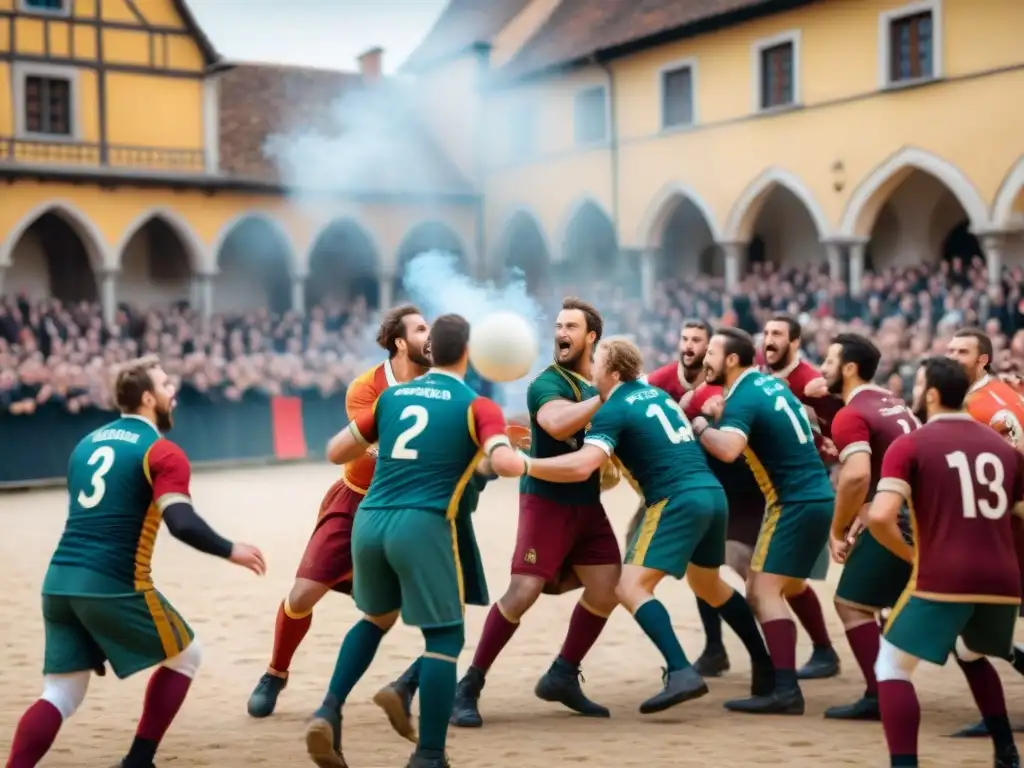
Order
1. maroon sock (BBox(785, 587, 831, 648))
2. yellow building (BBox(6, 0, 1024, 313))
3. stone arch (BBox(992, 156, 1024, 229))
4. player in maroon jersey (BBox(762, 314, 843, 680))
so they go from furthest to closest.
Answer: yellow building (BBox(6, 0, 1024, 313)), stone arch (BBox(992, 156, 1024, 229)), player in maroon jersey (BBox(762, 314, 843, 680)), maroon sock (BBox(785, 587, 831, 648))

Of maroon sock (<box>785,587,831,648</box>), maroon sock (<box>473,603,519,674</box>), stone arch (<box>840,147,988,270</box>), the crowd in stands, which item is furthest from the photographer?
stone arch (<box>840,147,988,270</box>)

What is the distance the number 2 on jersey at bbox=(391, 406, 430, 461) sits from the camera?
20.8 ft

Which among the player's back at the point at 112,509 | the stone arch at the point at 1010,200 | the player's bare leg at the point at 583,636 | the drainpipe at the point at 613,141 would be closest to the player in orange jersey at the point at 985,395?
the player's bare leg at the point at 583,636

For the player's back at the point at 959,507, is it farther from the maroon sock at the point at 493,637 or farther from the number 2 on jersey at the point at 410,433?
the maroon sock at the point at 493,637

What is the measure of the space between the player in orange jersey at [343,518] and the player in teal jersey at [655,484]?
943 mm

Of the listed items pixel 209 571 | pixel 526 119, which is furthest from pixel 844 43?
pixel 209 571

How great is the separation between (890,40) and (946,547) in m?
21.5

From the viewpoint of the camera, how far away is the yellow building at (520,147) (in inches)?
1019

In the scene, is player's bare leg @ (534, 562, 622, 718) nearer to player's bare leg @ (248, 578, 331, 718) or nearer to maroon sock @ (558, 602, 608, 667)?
maroon sock @ (558, 602, 608, 667)

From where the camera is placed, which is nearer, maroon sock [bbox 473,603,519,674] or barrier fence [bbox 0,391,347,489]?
maroon sock [bbox 473,603,519,674]

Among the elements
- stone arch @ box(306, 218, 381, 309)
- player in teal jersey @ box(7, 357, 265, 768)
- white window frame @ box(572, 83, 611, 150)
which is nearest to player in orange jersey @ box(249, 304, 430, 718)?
player in teal jersey @ box(7, 357, 265, 768)

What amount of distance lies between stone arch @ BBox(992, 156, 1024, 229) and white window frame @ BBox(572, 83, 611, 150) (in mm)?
10693

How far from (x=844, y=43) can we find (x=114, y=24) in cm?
1549

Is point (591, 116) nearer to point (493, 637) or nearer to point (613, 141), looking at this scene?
point (613, 141)
